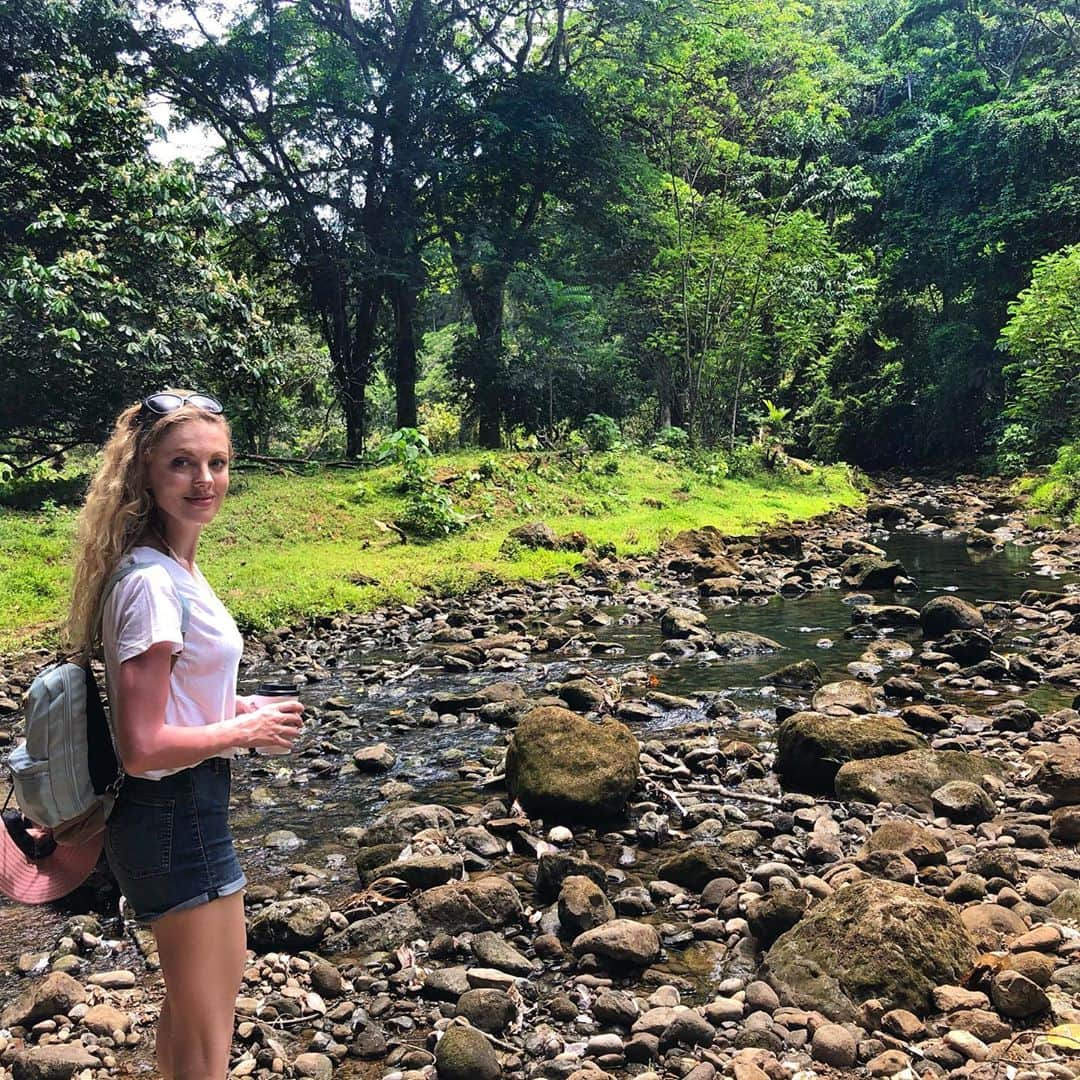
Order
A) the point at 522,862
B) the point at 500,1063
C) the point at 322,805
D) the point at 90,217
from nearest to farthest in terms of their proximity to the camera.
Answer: the point at 500,1063, the point at 522,862, the point at 322,805, the point at 90,217

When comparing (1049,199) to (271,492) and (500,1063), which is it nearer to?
(271,492)

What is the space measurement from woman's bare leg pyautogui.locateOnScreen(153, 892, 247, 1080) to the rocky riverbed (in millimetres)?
1422

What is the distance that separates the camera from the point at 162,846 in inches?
94.3

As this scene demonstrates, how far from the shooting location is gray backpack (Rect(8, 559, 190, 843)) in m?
2.29

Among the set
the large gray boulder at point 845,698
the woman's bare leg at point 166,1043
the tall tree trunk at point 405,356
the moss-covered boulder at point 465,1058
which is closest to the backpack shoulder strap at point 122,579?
the woman's bare leg at point 166,1043

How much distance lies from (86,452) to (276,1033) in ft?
72.4

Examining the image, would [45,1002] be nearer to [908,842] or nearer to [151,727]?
[151,727]

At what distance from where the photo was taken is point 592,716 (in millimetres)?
9055

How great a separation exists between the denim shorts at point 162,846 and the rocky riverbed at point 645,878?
179 centimetres

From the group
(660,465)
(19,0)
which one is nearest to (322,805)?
(19,0)

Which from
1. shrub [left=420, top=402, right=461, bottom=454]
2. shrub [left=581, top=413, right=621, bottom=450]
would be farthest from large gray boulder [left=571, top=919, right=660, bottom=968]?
shrub [left=420, top=402, right=461, bottom=454]

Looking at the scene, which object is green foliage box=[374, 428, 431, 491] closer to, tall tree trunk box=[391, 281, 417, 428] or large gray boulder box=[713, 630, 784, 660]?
tall tree trunk box=[391, 281, 417, 428]

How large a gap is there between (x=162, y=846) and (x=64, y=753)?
34cm

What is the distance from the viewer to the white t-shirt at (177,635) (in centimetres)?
229
